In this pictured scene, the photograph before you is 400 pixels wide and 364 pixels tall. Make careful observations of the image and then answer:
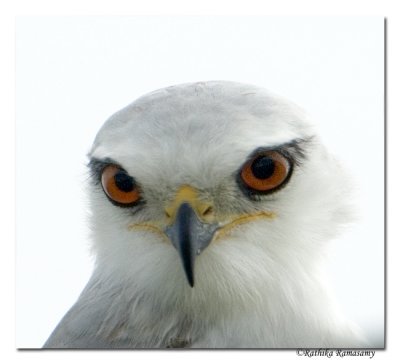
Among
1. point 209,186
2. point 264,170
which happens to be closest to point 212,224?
point 209,186

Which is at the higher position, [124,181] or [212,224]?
[124,181]

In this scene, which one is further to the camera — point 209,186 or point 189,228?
point 209,186

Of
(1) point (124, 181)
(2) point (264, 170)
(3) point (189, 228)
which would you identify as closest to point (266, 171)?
(2) point (264, 170)

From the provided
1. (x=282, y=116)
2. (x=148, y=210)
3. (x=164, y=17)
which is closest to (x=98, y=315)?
(x=148, y=210)

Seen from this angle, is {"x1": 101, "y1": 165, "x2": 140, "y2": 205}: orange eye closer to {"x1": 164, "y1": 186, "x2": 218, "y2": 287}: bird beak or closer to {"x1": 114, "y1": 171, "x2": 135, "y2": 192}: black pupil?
{"x1": 114, "y1": 171, "x2": 135, "y2": 192}: black pupil

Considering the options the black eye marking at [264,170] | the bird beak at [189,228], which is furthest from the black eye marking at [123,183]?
the black eye marking at [264,170]

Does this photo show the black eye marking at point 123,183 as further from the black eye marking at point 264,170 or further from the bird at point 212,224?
the black eye marking at point 264,170

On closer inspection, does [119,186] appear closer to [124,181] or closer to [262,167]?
[124,181]

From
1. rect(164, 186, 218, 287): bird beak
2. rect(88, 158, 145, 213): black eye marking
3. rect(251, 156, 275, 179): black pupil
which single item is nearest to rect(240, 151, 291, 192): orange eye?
rect(251, 156, 275, 179): black pupil
